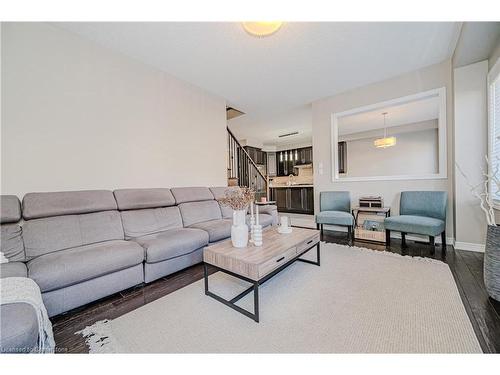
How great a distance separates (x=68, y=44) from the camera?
7.62 ft

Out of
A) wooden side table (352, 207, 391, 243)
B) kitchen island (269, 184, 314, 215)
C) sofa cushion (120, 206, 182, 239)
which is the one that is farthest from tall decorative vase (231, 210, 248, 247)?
kitchen island (269, 184, 314, 215)

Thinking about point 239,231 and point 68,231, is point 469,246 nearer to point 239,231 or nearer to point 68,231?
point 239,231

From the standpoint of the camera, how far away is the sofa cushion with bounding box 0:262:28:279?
134 centimetres

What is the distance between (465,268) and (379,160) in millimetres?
4980

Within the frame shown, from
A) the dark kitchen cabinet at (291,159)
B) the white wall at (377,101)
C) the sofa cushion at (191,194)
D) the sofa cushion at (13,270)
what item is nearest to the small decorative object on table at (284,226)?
the sofa cushion at (191,194)

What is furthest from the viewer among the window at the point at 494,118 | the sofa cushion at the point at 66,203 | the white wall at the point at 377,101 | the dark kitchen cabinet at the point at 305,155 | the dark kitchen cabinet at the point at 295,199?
the dark kitchen cabinet at the point at 305,155

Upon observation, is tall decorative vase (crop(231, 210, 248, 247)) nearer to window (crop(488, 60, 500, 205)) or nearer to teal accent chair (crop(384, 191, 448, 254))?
teal accent chair (crop(384, 191, 448, 254))

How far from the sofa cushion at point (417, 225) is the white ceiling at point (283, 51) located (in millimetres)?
2272

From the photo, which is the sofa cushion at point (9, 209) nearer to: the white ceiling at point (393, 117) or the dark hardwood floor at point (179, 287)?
the dark hardwood floor at point (179, 287)

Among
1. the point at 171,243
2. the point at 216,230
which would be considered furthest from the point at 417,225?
the point at 171,243

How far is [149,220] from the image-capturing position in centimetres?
254

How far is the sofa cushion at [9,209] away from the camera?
1.70 metres

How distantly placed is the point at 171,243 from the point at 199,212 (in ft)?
3.32

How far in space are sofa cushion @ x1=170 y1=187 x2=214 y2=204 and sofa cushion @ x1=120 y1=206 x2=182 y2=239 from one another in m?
0.21
